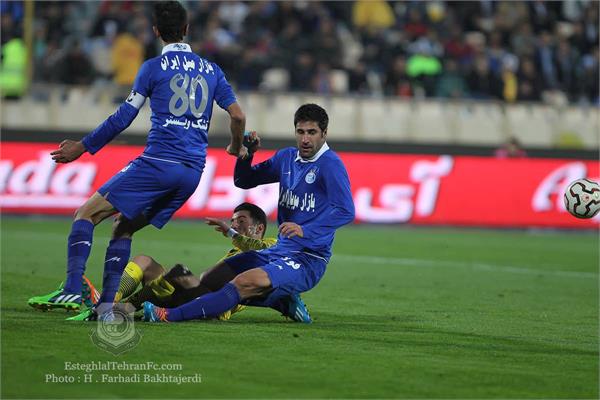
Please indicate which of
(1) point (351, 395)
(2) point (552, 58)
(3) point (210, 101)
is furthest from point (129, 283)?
(2) point (552, 58)

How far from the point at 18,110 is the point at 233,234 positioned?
14.0m

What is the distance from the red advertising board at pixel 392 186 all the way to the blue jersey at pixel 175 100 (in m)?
10.8

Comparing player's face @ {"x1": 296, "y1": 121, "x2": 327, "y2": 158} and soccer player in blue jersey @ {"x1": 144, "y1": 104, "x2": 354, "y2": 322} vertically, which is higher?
player's face @ {"x1": 296, "y1": 121, "x2": 327, "y2": 158}

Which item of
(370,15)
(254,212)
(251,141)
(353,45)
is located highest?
(370,15)

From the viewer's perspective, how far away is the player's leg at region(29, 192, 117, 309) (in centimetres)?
858

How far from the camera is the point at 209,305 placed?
8.54m

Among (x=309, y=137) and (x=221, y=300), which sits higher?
(x=309, y=137)

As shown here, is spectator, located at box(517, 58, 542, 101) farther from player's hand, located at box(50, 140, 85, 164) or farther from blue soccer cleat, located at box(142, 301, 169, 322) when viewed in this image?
player's hand, located at box(50, 140, 85, 164)

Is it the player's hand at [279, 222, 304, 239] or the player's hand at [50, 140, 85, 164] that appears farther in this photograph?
the player's hand at [50, 140, 85, 164]

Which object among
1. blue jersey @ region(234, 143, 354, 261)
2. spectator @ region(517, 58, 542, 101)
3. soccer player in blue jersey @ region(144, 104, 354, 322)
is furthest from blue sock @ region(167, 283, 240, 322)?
spectator @ region(517, 58, 542, 101)

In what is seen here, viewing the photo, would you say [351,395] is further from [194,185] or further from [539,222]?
[539,222]

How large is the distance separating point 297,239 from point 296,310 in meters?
0.65

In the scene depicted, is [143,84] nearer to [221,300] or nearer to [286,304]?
[221,300]

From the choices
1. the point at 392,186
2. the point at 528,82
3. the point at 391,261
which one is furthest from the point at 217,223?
the point at 528,82
